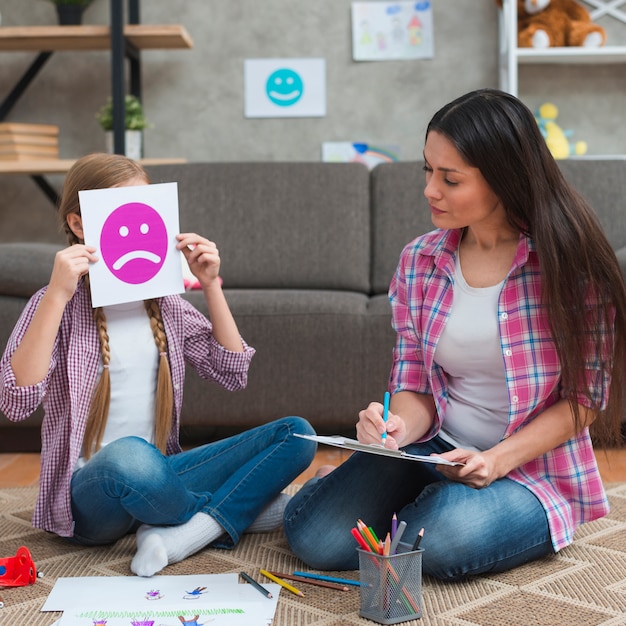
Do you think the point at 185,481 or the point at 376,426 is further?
the point at 185,481

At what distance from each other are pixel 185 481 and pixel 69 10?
7.83 feet

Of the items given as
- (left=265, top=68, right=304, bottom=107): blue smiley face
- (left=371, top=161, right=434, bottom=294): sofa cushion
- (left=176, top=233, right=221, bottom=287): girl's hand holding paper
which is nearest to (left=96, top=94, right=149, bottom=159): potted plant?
(left=265, top=68, right=304, bottom=107): blue smiley face

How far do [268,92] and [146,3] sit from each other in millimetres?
606

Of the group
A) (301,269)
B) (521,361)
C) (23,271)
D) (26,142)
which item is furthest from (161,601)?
(26,142)

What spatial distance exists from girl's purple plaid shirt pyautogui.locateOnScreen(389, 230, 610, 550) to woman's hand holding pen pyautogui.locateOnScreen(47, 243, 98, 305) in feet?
1.83

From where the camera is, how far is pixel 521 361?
1454mm

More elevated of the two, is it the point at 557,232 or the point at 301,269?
the point at 557,232

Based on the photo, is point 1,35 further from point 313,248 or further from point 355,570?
point 355,570

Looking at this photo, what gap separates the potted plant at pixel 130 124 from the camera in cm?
334

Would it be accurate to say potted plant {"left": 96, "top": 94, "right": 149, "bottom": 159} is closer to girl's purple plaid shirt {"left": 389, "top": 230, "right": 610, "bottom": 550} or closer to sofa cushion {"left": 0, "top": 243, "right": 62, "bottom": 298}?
sofa cushion {"left": 0, "top": 243, "right": 62, "bottom": 298}

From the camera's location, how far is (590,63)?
3.49m

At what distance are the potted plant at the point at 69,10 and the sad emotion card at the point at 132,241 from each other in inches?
83.3

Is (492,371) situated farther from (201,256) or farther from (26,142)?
(26,142)

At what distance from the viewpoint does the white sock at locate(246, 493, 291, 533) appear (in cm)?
171
